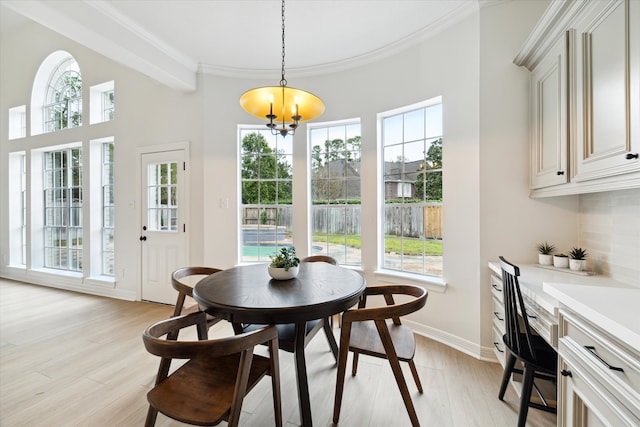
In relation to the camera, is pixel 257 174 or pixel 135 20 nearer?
pixel 135 20

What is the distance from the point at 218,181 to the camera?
11.6 ft

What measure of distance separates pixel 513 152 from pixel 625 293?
4.48 feet

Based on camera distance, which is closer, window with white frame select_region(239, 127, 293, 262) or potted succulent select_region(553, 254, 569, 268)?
potted succulent select_region(553, 254, 569, 268)

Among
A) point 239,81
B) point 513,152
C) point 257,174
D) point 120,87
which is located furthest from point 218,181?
point 513,152

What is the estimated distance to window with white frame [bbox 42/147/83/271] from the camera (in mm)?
4594

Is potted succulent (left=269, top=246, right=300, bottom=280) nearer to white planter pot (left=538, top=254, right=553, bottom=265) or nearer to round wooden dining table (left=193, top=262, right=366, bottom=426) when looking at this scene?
round wooden dining table (left=193, top=262, right=366, bottom=426)

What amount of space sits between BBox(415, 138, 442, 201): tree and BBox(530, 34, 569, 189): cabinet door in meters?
0.77

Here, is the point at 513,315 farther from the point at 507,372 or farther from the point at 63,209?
the point at 63,209

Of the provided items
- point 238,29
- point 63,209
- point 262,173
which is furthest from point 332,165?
point 63,209

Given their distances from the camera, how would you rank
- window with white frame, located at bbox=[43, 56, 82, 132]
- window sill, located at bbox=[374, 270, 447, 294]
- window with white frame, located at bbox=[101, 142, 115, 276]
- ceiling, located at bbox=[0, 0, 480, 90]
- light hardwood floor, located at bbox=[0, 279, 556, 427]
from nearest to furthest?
light hardwood floor, located at bbox=[0, 279, 556, 427], ceiling, located at bbox=[0, 0, 480, 90], window sill, located at bbox=[374, 270, 447, 294], window with white frame, located at bbox=[101, 142, 115, 276], window with white frame, located at bbox=[43, 56, 82, 132]

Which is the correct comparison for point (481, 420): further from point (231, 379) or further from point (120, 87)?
point (120, 87)

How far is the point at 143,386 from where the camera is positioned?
6.68 feet

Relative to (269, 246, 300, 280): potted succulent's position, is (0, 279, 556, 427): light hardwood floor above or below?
below

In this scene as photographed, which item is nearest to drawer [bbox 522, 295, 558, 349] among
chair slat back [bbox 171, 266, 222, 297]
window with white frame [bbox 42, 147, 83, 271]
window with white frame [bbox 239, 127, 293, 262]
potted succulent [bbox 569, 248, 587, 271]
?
potted succulent [bbox 569, 248, 587, 271]
